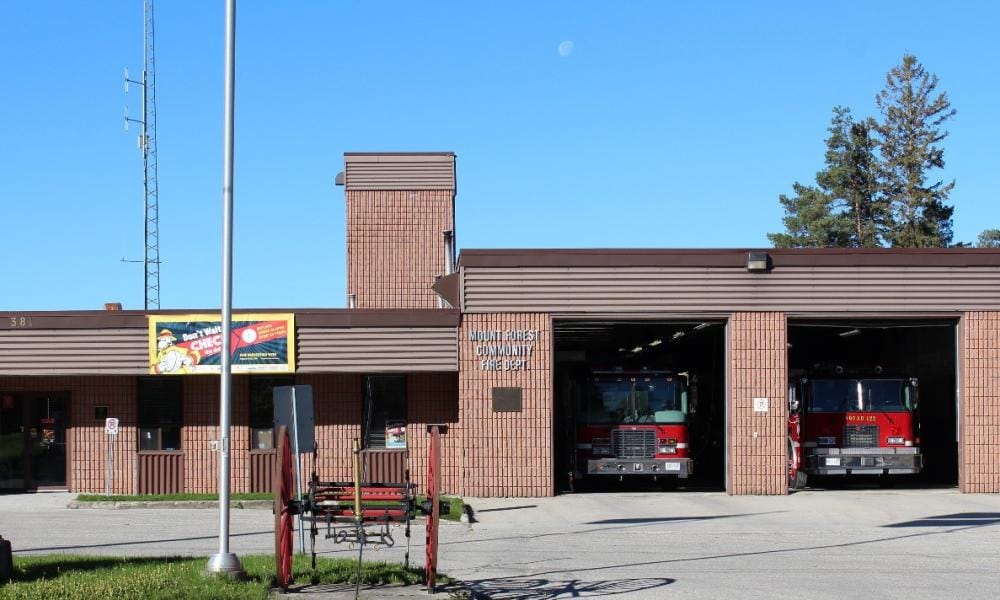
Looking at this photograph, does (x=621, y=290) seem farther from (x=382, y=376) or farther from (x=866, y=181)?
(x=866, y=181)

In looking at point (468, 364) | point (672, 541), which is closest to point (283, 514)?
point (672, 541)

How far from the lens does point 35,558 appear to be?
1486 cm

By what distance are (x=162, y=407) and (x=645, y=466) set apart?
1021 cm

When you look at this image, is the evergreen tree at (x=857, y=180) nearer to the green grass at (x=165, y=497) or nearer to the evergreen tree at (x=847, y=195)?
the evergreen tree at (x=847, y=195)

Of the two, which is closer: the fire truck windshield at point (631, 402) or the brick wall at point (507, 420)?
the brick wall at point (507, 420)

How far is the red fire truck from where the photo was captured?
26031mm

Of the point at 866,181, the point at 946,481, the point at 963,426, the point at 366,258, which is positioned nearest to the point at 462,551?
the point at 963,426

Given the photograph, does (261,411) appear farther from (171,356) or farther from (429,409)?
(429,409)

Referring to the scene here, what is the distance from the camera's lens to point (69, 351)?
2536 centimetres

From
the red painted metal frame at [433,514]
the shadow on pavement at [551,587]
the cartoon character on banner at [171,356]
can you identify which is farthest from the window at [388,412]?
the red painted metal frame at [433,514]

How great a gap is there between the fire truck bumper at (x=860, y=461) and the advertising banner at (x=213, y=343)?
11228 millimetres

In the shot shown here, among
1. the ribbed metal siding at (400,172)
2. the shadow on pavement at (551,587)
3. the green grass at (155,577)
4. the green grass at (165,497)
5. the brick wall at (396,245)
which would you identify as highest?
the ribbed metal siding at (400,172)

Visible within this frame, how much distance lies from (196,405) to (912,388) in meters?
15.4

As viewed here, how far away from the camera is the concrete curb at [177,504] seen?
77.9ft
